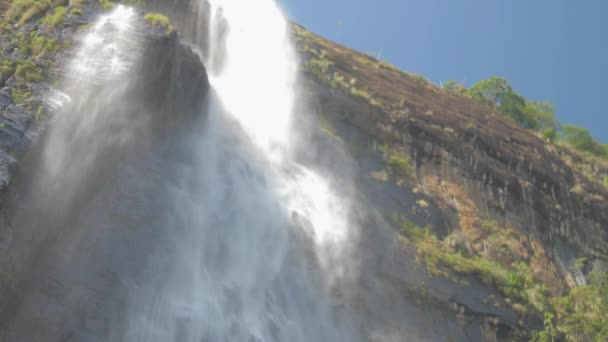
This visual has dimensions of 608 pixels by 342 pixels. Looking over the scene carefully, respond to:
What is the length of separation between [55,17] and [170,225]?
19.2 feet

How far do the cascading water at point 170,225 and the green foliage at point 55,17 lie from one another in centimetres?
84

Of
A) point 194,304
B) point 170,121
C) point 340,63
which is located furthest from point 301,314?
point 340,63

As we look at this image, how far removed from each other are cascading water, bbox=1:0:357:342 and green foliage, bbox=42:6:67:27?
2.74 feet

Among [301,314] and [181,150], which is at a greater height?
[181,150]

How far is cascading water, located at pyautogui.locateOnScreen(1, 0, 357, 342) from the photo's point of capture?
33.4 feet

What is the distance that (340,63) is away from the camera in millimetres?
24422

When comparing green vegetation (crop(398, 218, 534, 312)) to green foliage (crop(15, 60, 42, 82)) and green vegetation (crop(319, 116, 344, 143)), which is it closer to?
green vegetation (crop(319, 116, 344, 143))

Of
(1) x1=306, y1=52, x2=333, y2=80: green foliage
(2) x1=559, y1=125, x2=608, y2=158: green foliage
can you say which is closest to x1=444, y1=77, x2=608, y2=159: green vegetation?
(2) x1=559, y1=125, x2=608, y2=158: green foliage

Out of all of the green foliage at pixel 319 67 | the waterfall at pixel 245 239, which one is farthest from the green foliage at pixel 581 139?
the waterfall at pixel 245 239

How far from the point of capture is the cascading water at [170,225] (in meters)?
10.2

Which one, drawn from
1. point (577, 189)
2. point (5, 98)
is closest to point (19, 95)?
point (5, 98)

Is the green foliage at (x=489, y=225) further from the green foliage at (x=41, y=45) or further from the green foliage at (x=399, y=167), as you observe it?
the green foliage at (x=41, y=45)

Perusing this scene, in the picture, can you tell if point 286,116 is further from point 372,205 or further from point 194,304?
point 194,304

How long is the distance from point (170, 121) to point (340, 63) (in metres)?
11.4
